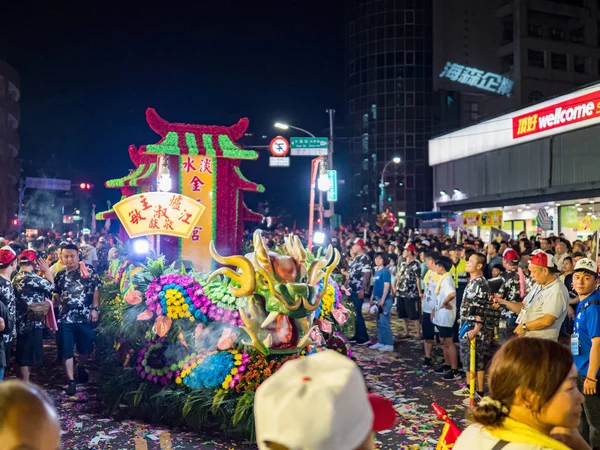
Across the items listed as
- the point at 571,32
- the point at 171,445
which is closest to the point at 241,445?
the point at 171,445

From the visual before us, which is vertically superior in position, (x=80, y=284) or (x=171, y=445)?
(x=80, y=284)

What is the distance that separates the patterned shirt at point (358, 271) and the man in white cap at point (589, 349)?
22.5 feet

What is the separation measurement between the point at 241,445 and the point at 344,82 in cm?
6176

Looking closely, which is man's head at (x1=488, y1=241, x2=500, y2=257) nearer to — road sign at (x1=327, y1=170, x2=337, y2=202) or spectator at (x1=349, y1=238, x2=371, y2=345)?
spectator at (x1=349, y1=238, x2=371, y2=345)

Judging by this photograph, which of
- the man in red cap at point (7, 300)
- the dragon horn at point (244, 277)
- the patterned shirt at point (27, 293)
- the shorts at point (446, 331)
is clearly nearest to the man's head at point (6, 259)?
the man in red cap at point (7, 300)

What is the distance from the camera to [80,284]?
347 inches

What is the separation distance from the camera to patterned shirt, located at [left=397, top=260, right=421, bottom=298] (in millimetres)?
12211

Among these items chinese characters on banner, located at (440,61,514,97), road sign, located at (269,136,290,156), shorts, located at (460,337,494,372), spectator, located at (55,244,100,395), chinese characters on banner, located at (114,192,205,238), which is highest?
chinese characters on banner, located at (440,61,514,97)

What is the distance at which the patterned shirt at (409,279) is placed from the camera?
40.1 ft

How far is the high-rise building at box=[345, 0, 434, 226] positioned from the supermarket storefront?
22038mm

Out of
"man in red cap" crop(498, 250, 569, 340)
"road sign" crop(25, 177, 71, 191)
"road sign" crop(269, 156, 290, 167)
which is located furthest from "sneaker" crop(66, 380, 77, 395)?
"road sign" crop(25, 177, 71, 191)

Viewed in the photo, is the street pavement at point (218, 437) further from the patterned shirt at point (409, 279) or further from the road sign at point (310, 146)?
the road sign at point (310, 146)

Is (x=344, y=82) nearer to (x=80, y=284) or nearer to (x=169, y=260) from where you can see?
(x=169, y=260)

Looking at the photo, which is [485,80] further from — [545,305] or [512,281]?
[545,305]
